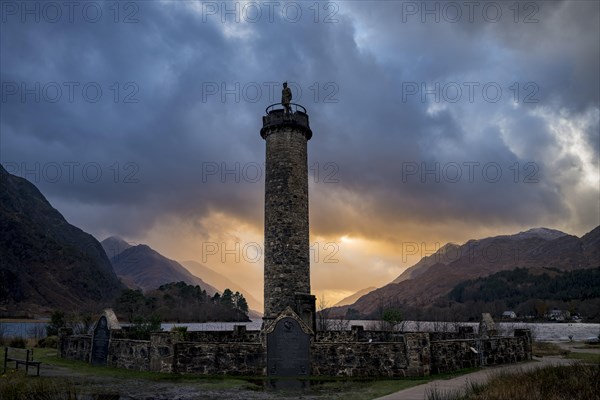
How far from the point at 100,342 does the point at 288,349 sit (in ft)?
33.2

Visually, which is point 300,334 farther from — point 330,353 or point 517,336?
point 517,336

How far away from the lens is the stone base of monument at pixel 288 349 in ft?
69.6

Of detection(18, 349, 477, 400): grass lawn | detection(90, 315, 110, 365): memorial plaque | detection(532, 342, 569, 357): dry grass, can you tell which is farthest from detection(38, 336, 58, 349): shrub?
detection(532, 342, 569, 357): dry grass

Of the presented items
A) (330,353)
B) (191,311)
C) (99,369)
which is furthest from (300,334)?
(191,311)

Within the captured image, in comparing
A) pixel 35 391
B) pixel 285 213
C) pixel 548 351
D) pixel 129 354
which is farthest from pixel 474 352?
pixel 35 391

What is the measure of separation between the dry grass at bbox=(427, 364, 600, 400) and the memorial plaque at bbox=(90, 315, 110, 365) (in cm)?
1709

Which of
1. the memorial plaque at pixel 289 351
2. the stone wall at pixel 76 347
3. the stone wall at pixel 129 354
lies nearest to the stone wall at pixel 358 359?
the memorial plaque at pixel 289 351

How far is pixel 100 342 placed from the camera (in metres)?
25.1

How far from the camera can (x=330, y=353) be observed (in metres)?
21.3

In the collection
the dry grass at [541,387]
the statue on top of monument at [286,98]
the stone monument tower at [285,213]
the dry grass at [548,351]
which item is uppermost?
the statue on top of monument at [286,98]

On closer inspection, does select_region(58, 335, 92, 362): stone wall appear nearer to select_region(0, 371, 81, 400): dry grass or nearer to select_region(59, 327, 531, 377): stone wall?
select_region(59, 327, 531, 377): stone wall

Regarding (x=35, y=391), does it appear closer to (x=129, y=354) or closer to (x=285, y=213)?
(x=129, y=354)

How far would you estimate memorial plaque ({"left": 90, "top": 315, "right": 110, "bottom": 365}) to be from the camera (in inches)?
975

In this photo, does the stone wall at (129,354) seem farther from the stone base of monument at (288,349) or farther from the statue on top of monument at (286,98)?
the statue on top of monument at (286,98)
